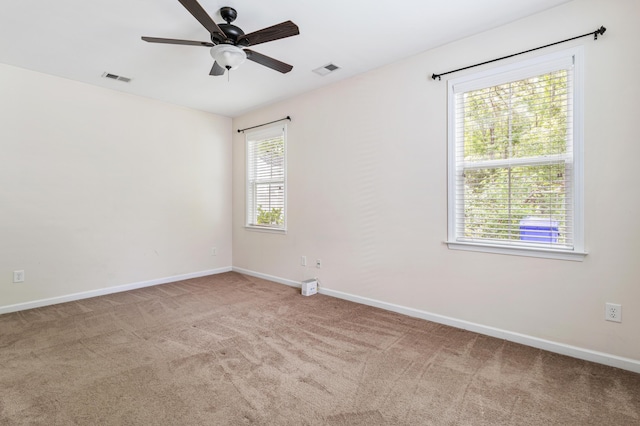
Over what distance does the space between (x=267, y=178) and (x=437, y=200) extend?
2.73m

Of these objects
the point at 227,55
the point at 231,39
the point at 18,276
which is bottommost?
the point at 18,276

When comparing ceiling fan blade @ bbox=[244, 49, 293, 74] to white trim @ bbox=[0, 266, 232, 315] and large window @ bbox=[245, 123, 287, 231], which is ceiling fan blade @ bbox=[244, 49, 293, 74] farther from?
white trim @ bbox=[0, 266, 232, 315]

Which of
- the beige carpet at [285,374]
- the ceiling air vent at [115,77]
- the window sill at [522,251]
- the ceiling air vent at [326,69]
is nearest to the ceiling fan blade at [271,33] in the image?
the ceiling air vent at [326,69]

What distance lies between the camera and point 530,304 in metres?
2.50

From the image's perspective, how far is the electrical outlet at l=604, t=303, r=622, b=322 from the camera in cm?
216

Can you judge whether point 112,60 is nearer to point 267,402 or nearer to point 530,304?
point 267,402

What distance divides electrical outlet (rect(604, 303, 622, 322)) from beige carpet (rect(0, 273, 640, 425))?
13.6 inches

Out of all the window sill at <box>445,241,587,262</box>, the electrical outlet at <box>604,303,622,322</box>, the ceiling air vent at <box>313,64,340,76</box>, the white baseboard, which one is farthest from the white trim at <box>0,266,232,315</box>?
the electrical outlet at <box>604,303,622,322</box>

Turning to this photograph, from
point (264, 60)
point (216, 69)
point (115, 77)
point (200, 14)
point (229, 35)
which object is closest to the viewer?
point (200, 14)

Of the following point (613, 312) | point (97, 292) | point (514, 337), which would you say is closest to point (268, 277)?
point (97, 292)

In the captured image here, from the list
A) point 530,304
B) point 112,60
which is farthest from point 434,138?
point 112,60

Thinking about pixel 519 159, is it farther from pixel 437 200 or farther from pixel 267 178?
pixel 267 178

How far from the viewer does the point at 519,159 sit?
2559 millimetres

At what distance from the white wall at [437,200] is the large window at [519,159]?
3.6 inches
